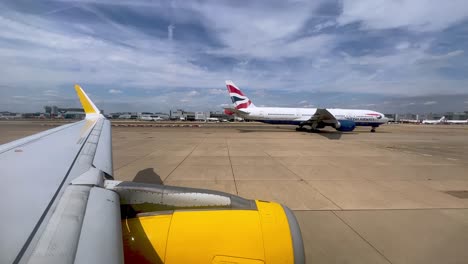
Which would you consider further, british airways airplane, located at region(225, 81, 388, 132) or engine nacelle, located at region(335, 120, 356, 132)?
british airways airplane, located at region(225, 81, 388, 132)

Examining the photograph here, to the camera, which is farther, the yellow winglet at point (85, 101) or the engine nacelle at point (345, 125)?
the engine nacelle at point (345, 125)

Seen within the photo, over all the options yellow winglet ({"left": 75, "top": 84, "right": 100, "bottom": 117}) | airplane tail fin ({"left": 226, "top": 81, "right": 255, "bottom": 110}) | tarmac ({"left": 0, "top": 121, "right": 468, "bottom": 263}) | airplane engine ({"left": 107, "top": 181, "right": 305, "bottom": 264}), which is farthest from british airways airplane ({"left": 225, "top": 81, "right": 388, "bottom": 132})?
airplane engine ({"left": 107, "top": 181, "right": 305, "bottom": 264})

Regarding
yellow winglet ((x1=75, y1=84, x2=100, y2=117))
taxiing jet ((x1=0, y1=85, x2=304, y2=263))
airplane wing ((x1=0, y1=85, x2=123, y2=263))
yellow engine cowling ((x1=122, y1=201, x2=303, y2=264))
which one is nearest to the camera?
airplane wing ((x1=0, y1=85, x2=123, y2=263))

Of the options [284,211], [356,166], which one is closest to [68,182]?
[284,211]

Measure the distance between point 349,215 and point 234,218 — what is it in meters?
3.94

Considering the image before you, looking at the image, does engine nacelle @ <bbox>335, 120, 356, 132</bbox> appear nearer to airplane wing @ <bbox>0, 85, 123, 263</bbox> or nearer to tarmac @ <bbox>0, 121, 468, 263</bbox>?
tarmac @ <bbox>0, 121, 468, 263</bbox>

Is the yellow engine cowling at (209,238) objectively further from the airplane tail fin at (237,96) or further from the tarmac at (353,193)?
the airplane tail fin at (237,96)

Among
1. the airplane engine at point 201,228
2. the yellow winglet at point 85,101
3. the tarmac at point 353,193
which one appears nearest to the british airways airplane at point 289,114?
the tarmac at point 353,193

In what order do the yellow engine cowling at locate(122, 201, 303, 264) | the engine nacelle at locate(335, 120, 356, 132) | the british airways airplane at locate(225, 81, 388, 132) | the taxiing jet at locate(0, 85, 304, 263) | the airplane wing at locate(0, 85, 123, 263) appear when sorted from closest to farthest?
the airplane wing at locate(0, 85, 123, 263) < the taxiing jet at locate(0, 85, 304, 263) < the yellow engine cowling at locate(122, 201, 303, 264) < the engine nacelle at locate(335, 120, 356, 132) < the british airways airplane at locate(225, 81, 388, 132)

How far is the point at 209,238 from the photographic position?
1983mm

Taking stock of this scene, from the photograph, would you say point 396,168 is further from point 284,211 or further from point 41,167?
point 41,167

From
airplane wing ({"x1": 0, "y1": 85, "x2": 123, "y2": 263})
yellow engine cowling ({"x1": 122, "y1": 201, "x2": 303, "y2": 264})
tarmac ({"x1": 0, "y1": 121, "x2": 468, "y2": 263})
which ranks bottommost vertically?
tarmac ({"x1": 0, "y1": 121, "x2": 468, "y2": 263})

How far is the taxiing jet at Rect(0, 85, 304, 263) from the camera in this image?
131 cm

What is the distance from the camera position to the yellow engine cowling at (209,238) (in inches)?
75.3
